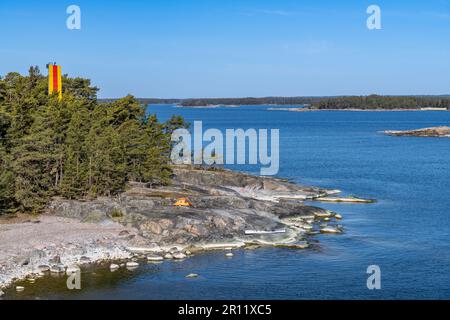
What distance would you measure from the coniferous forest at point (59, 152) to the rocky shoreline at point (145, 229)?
1.89m

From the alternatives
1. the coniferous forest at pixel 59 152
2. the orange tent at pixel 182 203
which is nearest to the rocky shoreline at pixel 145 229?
the orange tent at pixel 182 203

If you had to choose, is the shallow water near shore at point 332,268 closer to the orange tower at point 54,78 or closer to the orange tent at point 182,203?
the orange tent at point 182,203

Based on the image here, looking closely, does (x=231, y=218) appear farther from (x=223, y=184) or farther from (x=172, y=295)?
(x=223, y=184)

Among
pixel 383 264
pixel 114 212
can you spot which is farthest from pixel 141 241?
pixel 383 264

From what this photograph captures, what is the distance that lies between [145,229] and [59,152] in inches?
513

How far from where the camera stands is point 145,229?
53531 mm

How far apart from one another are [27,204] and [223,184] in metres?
31.3

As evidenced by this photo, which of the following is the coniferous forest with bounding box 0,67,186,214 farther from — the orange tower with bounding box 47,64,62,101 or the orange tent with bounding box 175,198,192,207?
the orange tent with bounding box 175,198,192,207

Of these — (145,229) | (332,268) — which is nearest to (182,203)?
(145,229)

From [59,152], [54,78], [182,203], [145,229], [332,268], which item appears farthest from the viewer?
[54,78]

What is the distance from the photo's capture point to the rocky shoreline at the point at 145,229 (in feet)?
153

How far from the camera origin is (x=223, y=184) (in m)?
81.7

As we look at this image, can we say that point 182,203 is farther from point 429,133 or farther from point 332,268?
point 429,133
